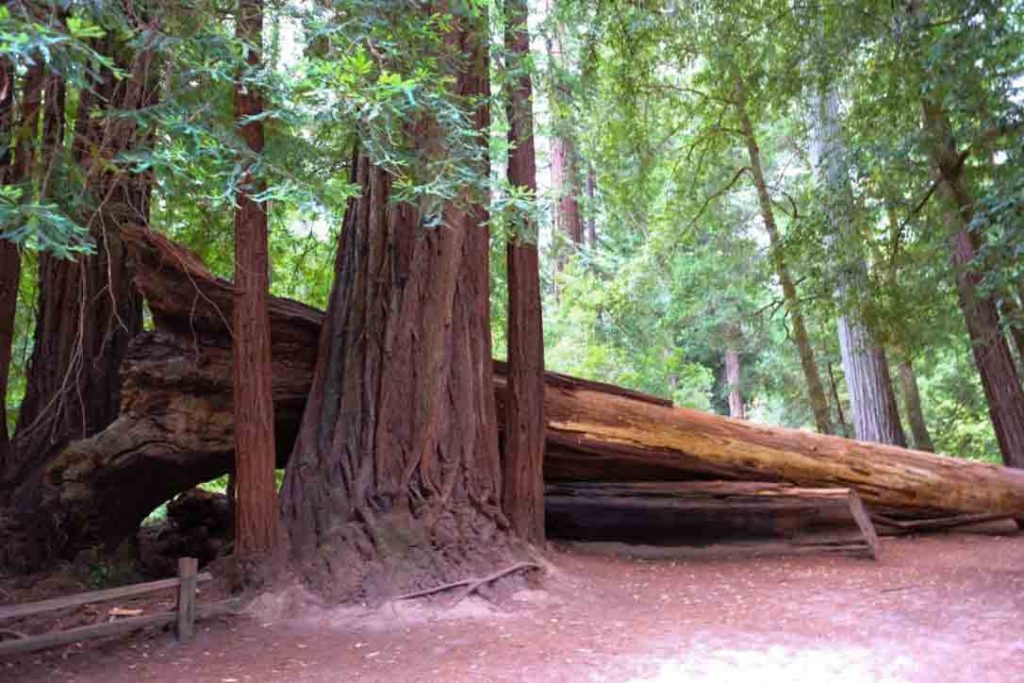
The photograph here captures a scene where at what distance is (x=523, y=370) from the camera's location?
773 centimetres

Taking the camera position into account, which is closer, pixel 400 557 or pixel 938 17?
pixel 400 557

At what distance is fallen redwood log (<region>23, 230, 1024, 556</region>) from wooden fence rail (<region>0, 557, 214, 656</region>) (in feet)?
6.50

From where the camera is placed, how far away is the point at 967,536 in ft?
30.1

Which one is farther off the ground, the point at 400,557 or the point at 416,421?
the point at 416,421

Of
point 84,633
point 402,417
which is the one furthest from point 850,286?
point 84,633

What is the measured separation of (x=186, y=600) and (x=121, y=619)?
1.36ft

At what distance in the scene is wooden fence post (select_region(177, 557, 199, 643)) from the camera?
5.60 m

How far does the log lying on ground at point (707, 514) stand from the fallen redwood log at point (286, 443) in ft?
0.84

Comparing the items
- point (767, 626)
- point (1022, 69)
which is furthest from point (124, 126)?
point (1022, 69)

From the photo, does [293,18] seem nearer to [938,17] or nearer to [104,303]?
[104,303]

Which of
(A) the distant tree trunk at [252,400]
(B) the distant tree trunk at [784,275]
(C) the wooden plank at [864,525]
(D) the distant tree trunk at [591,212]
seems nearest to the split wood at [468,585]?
(A) the distant tree trunk at [252,400]

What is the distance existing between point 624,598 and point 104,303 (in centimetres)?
621

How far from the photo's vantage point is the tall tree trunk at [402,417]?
6414 mm

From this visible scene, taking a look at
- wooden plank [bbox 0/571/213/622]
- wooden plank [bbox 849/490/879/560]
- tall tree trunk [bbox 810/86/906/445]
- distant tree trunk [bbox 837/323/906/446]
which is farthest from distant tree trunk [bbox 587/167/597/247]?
wooden plank [bbox 0/571/213/622]
